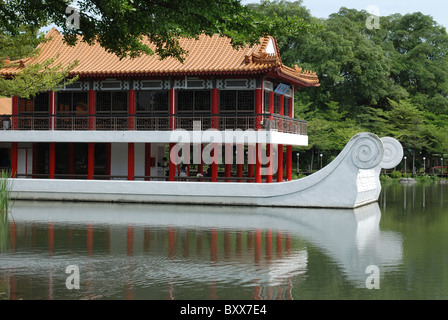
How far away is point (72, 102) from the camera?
93.7 feet

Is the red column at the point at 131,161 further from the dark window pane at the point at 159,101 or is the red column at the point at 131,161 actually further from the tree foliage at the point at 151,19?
the tree foliage at the point at 151,19

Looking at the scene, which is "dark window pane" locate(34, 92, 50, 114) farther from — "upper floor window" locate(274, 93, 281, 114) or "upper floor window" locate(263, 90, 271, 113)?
"upper floor window" locate(274, 93, 281, 114)

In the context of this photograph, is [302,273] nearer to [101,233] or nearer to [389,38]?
[101,233]

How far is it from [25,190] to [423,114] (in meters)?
35.2

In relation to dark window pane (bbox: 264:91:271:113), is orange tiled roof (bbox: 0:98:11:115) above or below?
above

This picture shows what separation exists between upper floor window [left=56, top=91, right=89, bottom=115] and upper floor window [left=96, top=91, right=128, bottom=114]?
0.71 meters

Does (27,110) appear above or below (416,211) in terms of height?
above

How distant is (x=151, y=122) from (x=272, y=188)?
6.05 m

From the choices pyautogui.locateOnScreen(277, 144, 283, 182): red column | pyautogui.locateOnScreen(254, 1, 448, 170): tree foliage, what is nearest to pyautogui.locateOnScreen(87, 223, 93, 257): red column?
pyautogui.locateOnScreen(277, 144, 283, 182): red column

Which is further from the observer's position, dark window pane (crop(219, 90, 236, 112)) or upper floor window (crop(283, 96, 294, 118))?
upper floor window (crop(283, 96, 294, 118))

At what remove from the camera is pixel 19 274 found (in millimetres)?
10414

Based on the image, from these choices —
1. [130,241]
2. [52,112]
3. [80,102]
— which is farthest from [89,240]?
[80,102]

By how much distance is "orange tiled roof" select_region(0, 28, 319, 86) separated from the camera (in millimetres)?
24969
